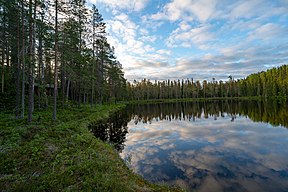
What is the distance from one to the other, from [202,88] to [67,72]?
398 ft

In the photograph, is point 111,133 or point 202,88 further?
point 202,88

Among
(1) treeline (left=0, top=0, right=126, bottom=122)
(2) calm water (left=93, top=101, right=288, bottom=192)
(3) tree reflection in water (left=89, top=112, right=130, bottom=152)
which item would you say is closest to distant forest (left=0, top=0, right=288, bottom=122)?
(1) treeline (left=0, top=0, right=126, bottom=122)

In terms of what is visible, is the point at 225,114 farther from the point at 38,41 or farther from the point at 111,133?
the point at 38,41

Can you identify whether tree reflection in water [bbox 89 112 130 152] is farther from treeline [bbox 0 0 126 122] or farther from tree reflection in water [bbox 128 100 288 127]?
tree reflection in water [bbox 128 100 288 127]

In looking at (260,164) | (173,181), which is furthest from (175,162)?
(260,164)

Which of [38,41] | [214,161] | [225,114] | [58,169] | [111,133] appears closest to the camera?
[58,169]

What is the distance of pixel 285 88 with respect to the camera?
8862cm

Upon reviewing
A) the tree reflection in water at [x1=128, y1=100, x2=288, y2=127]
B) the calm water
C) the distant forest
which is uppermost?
A: the distant forest

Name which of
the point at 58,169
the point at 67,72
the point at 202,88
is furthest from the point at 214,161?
the point at 202,88

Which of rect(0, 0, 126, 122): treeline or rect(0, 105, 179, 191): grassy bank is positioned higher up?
rect(0, 0, 126, 122): treeline

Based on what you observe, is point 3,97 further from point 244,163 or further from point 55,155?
point 244,163

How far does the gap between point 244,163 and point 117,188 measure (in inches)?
307

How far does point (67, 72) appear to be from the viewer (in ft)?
83.9

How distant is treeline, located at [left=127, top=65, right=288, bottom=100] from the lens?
348 feet
